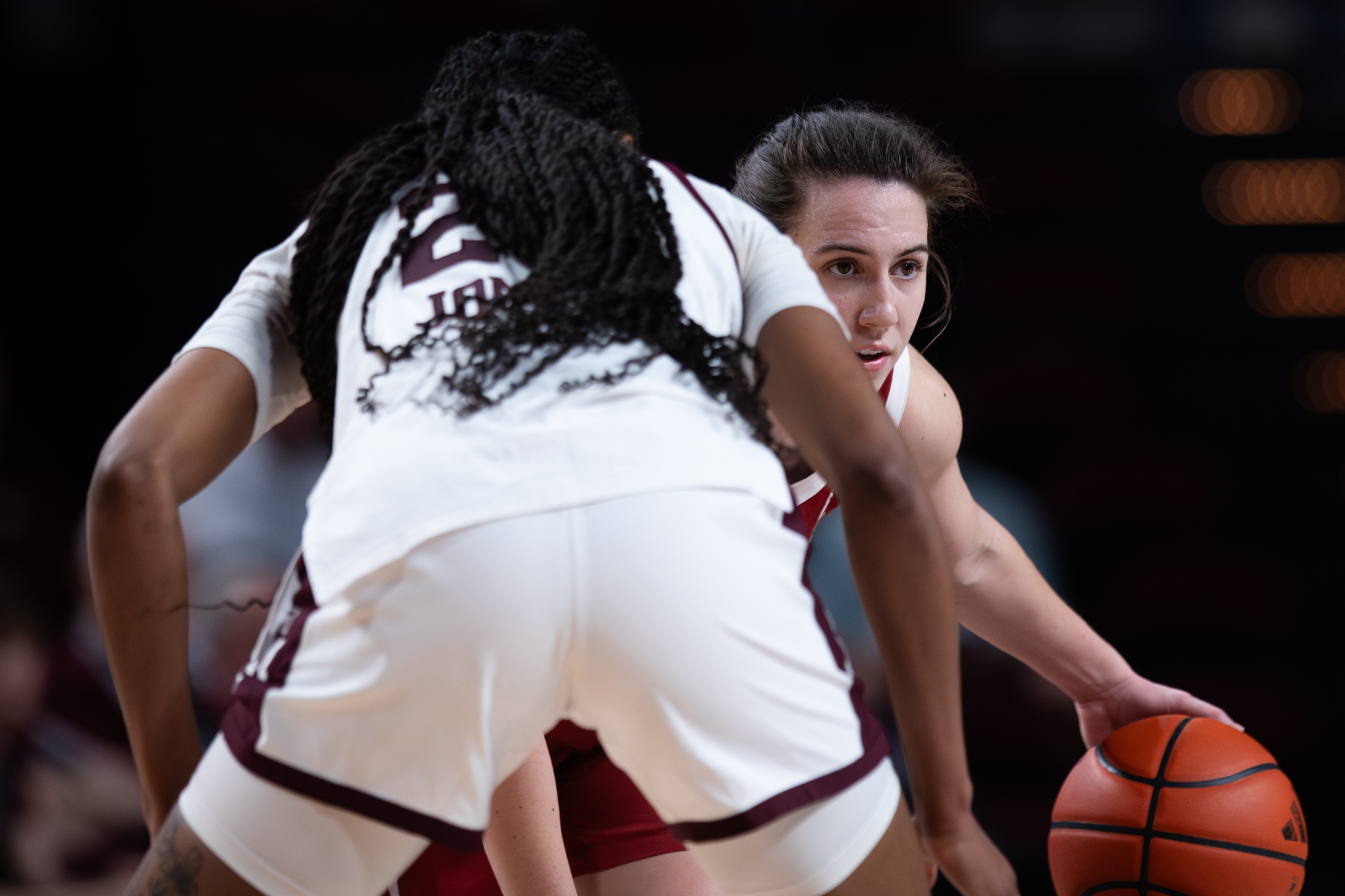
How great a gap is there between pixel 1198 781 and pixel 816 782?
0.94 m

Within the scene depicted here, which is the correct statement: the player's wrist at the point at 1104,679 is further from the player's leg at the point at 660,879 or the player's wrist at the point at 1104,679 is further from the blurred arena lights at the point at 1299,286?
the blurred arena lights at the point at 1299,286

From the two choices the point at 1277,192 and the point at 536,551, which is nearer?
the point at 536,551

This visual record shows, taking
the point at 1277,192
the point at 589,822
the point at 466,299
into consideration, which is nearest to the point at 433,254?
the point at 466,299

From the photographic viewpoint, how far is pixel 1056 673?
2.08m

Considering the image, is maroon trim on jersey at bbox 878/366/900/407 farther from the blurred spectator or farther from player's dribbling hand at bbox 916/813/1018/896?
the blurred spectator

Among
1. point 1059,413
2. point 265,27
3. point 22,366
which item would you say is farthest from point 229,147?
point 1059,413

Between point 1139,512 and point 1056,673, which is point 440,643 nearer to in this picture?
point 1056,673

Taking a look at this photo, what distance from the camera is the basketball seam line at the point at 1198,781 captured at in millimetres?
1792

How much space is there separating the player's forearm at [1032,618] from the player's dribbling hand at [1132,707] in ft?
0.06

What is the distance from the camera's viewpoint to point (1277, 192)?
15.6ft

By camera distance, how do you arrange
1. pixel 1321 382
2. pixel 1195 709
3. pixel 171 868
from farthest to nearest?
pixel 1321 382 < pixel 1195 709 < pixel 171 868

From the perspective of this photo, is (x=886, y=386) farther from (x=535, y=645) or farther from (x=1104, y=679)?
(x=535, y=645)

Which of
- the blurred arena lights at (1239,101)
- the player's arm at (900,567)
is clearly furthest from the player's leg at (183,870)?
the blurred arena lights at (1239,101)

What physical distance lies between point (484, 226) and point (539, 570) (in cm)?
37
